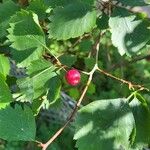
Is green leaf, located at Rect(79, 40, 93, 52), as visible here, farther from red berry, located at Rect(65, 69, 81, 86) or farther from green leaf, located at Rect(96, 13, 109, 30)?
red berry, located at Rect(65, 69, 81, 86)

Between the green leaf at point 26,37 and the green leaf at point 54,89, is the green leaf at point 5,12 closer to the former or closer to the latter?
the green leaf at point 26,37

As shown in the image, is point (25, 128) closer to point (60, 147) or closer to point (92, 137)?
point (92, 137)

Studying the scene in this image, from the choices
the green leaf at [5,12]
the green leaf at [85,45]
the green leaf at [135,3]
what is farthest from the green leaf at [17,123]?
the green leaf at [85,45]

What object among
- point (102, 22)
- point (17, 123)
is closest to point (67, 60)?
point (102, 22)

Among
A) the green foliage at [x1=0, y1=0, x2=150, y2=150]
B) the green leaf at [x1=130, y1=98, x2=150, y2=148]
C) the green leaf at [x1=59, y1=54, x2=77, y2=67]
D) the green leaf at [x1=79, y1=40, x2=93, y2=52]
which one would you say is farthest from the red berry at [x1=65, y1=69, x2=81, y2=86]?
the green leaf at [x1=79, y1=40, x2=93, y2=52]

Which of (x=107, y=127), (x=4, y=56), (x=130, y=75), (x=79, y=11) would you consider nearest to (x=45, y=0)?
(x=79, y=11)

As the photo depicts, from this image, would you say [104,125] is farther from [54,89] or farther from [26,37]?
[26,37]
